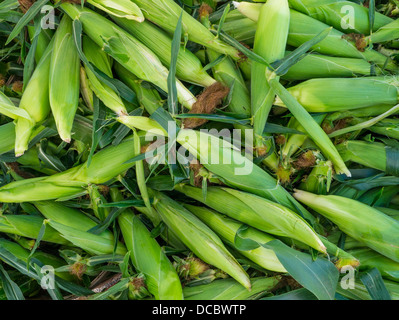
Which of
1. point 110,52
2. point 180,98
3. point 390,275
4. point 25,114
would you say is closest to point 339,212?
point 390,275

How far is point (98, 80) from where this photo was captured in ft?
3.09

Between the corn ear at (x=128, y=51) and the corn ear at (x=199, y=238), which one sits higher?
the corn ear at (x=128, y=51)

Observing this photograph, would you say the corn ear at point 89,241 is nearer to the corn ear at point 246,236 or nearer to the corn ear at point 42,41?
the corn ear at point 246,236

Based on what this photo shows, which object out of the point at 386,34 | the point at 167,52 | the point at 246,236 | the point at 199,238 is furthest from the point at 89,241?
the point at 386,34

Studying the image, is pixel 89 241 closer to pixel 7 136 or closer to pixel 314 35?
pixel 7 136

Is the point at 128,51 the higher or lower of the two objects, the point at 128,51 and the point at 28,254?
the higher

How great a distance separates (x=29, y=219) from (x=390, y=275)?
2.80 ft

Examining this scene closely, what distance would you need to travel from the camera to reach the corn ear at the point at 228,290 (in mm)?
923

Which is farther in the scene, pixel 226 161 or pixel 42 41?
pixel 42 41

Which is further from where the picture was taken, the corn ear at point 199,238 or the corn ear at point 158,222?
the corn ear at point 158,222

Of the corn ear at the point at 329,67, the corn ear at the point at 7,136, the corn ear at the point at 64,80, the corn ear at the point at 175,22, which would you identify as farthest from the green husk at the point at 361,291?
the corn ear at the point at 7,136

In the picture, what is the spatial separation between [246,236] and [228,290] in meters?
0.13
